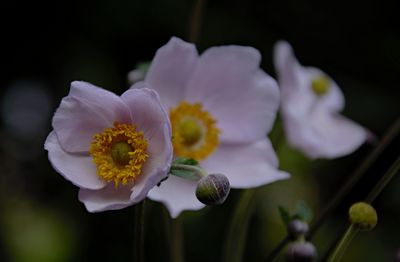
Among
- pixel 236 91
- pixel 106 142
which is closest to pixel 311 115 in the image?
pixel 236 91

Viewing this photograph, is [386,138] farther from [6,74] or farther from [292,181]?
[6,74]

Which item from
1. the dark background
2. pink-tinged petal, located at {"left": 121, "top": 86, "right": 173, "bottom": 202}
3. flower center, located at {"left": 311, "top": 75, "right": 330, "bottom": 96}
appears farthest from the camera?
the dark background

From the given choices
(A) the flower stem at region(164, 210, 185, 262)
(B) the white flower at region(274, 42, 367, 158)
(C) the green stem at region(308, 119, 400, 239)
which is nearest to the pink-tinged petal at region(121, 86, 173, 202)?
(A) the flower stem at region(164, 210, 185, 262)

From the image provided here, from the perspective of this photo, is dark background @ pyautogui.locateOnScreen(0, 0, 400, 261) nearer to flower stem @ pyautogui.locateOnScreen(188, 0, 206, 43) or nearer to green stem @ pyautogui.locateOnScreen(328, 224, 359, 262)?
flower stem @ pyautogui.locateOnScreen(188, 0, 206, 43)

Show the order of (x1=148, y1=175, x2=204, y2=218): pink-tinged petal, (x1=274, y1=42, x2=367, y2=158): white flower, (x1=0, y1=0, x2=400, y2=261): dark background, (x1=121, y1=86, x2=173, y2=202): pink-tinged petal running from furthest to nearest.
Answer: (x1=0, y1=0, x2=400, y2=261): dark background
(x1=274, y1=42, x2=367, y2=158): white flower
(x1=148, y1=175, x2=204, y2=218): pink-tinged petal
(x1=121, y1=86, x2=173, y2=202): pink-tinged petal

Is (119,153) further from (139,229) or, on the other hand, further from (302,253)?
(302,253)

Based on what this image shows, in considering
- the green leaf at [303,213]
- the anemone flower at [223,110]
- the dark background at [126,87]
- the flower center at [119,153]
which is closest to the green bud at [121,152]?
the flower center at [119,153]

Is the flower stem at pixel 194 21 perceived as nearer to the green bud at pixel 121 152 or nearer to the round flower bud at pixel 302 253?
the green bud at pixel 121 152
